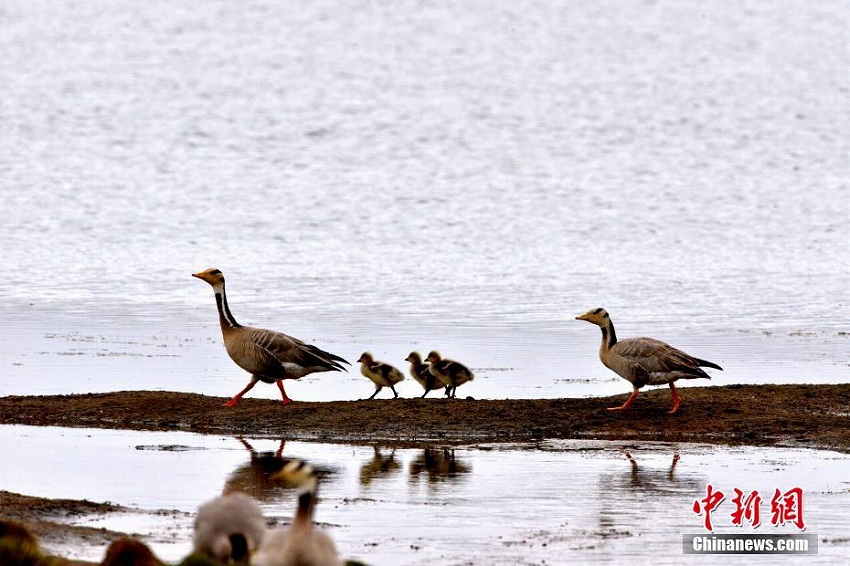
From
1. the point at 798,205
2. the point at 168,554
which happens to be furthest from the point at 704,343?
the point at 798,205

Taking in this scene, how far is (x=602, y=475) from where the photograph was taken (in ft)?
43.1

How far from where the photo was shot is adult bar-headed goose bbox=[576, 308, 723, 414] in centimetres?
1566

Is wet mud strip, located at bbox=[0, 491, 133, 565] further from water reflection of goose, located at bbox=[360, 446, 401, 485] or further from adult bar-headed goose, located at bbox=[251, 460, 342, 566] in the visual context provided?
adult bar-headed goose, located at bbox=[251, 460, 342, 566]

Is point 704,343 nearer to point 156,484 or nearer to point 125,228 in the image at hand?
point 156,484

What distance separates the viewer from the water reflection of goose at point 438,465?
13047 millimetres

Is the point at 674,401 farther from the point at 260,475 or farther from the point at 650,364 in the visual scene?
the point at 260,475

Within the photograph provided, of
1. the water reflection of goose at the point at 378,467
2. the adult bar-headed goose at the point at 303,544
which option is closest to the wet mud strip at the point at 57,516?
the water reflection of goose at the point at 378,467

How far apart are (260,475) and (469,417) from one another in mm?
2872

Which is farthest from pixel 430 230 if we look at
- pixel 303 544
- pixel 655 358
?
pixel 303 544

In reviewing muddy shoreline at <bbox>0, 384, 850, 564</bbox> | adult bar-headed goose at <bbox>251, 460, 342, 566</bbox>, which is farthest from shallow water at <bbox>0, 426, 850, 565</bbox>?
adult bar-headed goose at <bbox>251, 460, 342, 566</bbox>

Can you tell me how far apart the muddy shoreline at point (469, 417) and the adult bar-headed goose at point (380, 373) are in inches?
33.3

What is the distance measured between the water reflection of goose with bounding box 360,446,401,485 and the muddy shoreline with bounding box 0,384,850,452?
636 millimetres

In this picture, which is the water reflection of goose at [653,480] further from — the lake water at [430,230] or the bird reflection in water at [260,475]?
the bird reflection in water at [260,475]

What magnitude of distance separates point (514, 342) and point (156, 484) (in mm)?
9392
